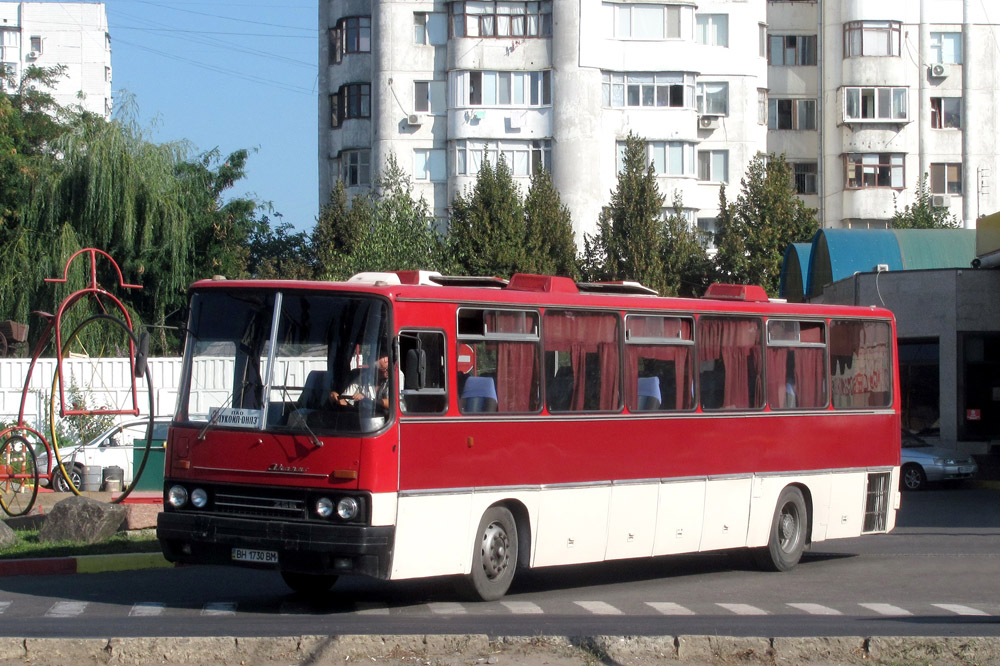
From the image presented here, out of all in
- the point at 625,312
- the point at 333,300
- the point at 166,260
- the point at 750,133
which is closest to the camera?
the point at 333,300

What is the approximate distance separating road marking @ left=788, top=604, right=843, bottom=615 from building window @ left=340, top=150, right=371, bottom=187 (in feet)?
150

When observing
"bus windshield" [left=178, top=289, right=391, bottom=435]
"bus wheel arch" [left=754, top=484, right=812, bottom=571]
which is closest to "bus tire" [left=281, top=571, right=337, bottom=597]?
"bus windshield" [left=178, top=289, right=391, bottom=435]

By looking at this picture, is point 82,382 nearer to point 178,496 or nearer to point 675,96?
point 178,496

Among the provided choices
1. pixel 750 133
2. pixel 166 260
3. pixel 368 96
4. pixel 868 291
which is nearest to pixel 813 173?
pixel 750 133

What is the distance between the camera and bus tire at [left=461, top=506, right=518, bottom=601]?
11.2 metres

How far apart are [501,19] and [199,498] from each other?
44.9 m

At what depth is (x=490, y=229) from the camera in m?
48.0

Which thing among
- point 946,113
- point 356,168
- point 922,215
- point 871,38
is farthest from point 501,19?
point 946,113

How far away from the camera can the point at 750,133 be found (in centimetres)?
5603

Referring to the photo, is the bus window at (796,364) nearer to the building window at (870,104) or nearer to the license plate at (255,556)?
the license plate at (255,556)

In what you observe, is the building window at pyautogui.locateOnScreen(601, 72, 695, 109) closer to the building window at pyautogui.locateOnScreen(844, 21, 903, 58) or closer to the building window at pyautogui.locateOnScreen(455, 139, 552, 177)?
the building window at pyautogui.locateOnScreen(455, 139, 552, 177)

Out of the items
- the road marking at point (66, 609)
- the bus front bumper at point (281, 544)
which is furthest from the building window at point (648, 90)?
the bus front bumper at point (281, 544)

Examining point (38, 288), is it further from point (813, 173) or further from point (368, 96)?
point (813, 173)

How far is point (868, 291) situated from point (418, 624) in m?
26.8
